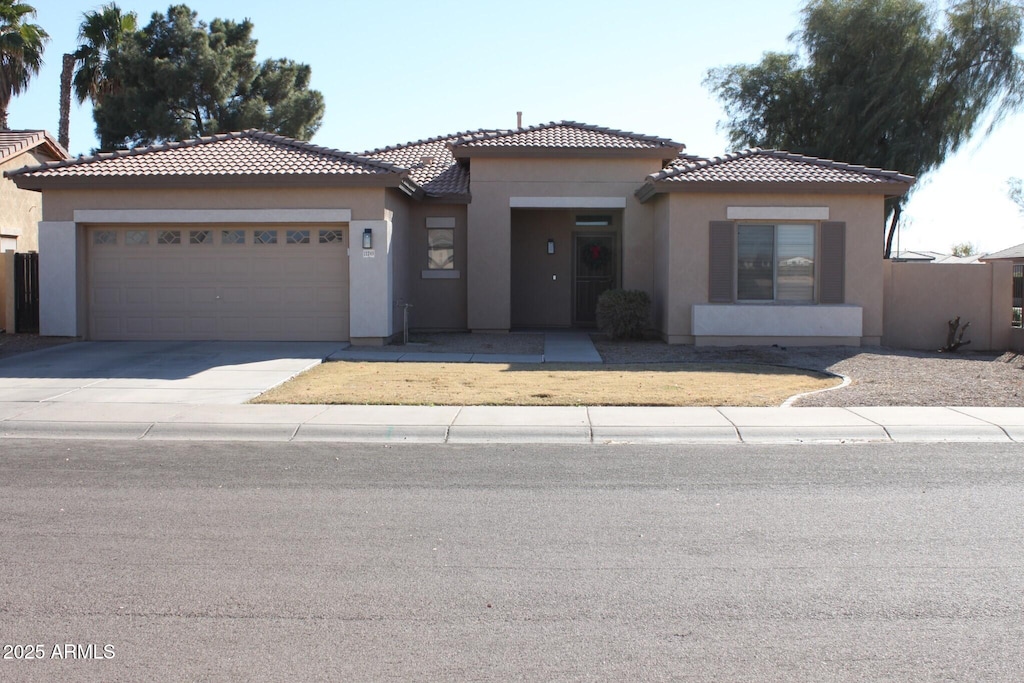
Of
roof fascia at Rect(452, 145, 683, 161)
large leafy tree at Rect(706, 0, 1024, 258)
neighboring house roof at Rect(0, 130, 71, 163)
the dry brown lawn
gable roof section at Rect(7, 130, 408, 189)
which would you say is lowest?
the dry brown lawn

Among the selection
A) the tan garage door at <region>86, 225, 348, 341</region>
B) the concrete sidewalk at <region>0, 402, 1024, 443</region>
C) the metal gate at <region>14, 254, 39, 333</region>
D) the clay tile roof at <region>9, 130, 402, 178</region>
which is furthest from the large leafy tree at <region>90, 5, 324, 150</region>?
the concrete sidewalk at <region>0, 402, 1024, 443</region>

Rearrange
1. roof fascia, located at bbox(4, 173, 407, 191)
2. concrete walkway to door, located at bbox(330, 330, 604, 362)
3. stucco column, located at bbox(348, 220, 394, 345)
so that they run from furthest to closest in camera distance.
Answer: stucco column, located at bbox(348, 220, 394, 345)
roof fascia, located at bbox(4, 173, 407, 191)
concrete walkway to door, located at bbox(330, 330, 604, 362)

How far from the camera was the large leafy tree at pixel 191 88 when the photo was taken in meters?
38.3

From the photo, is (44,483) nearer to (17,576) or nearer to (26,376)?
(17,576)

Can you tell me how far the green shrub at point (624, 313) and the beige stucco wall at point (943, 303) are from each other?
16.9 ft

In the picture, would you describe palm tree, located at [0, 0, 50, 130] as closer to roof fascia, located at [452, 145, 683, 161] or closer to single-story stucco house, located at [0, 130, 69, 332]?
single-story stucco house, located at [0, 130, 69, 332]

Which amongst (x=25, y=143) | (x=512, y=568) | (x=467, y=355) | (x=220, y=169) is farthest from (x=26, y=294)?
(x=512, y=568)

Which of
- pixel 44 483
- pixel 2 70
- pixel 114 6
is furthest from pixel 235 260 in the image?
pixel 114 6

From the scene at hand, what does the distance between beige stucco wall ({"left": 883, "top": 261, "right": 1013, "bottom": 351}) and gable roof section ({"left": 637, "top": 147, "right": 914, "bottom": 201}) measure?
2.12 metres

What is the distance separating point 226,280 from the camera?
19062mm

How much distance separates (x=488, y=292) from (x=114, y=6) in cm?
2523

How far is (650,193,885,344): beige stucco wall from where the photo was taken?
19016 millimetres

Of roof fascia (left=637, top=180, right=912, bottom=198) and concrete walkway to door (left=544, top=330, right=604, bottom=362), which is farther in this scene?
roof fascia (left=637, top=180, right=912, bottom=198)

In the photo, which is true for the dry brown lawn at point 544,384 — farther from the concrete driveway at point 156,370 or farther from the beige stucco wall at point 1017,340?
the beige stucco wall at point 1017,340
